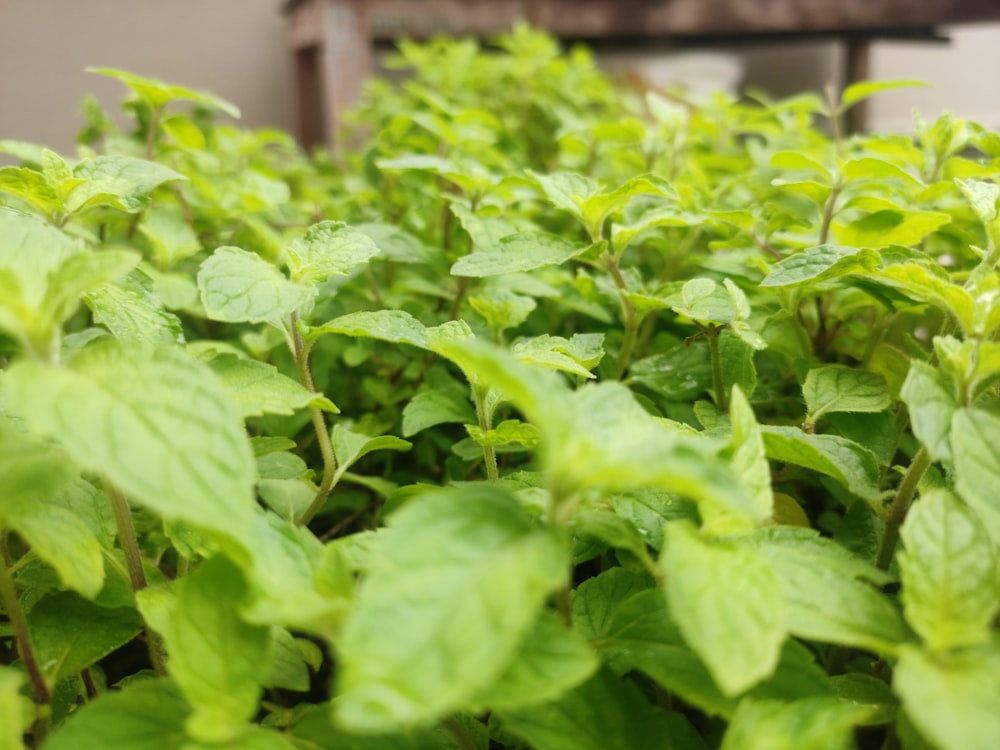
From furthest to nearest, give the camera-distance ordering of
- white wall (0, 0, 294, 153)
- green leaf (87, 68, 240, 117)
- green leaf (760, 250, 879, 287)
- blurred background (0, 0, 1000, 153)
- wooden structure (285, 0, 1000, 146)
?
1. white wall (0, 0, 294, 153)
2. blurred background (0, 0, 1000, 153)
3. wooden structure (285, 0, 1000, 146)
4. green leaf (87, 68, 240, 117)
5. green leaf (760, 250, 879, 287)

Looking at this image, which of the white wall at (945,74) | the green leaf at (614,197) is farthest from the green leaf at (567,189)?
the white wall at (945,74)

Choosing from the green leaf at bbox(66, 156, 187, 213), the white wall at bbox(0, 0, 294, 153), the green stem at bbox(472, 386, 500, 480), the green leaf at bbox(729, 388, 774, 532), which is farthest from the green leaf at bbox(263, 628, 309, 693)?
the white wall at bbox(0, 0, 294, 153)

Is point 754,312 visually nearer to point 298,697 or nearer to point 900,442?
point 900,442

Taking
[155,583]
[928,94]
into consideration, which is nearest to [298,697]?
[155,583]

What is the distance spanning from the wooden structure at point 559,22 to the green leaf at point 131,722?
2.63m

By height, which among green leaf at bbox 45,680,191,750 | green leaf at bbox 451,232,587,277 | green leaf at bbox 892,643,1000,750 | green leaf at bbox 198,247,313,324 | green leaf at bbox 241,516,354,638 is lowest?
green leaf at bbox 45,680,191,750

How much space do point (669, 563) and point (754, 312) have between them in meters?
0.48

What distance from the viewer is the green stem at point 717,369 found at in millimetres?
764

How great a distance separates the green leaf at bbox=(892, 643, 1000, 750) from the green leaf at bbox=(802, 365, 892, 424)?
0.30 m

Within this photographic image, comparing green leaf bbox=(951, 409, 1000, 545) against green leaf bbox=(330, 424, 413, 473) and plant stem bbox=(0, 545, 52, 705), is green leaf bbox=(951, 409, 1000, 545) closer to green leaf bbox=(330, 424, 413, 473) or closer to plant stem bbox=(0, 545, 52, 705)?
green leaf bbox=(330, 424, 413, 473)

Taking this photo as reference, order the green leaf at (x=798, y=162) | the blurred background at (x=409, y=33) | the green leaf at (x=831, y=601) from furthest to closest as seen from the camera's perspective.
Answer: the blurred background at (x=409, y=33) < the green leaf at (x=798, y=162) < the green leaf at (x=831, y=601)

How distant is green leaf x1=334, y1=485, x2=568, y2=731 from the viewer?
0.33m

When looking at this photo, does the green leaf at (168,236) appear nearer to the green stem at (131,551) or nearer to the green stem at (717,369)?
the green stem at (131,551)

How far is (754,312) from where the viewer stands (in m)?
0.83
